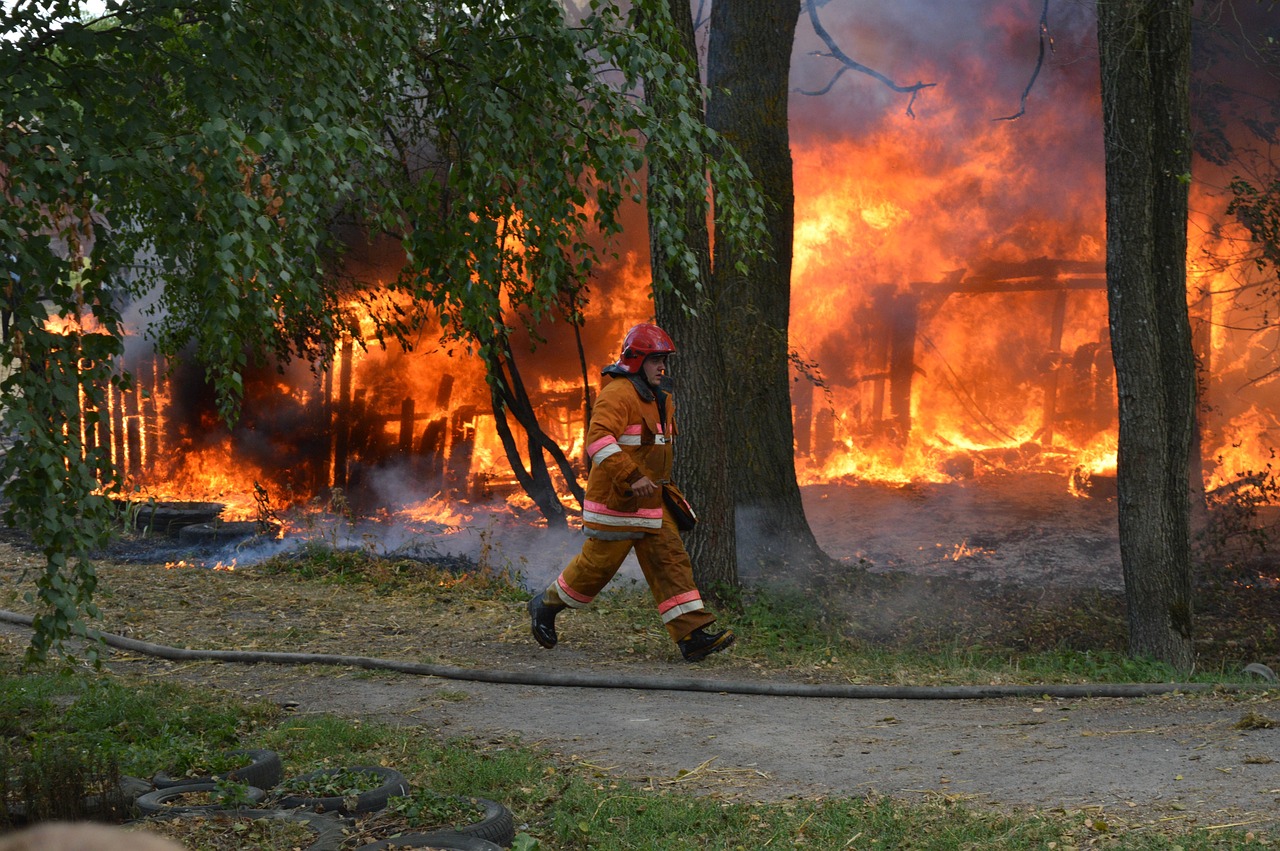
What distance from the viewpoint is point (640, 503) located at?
715cm

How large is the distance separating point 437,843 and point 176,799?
1.12 metres

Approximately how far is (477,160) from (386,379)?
1335 centimetres

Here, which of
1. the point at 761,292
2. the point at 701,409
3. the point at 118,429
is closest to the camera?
the point at 701,409

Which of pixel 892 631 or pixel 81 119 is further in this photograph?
pixel 892 631

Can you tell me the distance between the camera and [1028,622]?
10938 mm

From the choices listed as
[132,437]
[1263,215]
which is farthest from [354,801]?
[132,437]

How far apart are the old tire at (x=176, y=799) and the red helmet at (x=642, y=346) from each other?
12.1 feet

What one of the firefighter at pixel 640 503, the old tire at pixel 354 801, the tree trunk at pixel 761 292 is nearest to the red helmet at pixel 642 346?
the firefighter at pixel 640 503

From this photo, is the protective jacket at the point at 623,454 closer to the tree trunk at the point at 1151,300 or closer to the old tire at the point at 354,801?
the old tire at the point at 354,801

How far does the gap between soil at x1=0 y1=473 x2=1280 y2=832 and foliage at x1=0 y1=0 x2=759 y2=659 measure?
2170 mm

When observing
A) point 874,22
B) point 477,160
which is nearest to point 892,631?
point 477,160

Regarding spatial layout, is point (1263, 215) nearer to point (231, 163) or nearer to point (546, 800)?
point (546, 800)

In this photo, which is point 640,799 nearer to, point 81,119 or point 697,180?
point 697,180

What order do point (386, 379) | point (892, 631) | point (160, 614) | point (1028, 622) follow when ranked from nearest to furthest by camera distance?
point (160, 614) → point (892, 631) → point (1028, 622) → point (386, 379)
